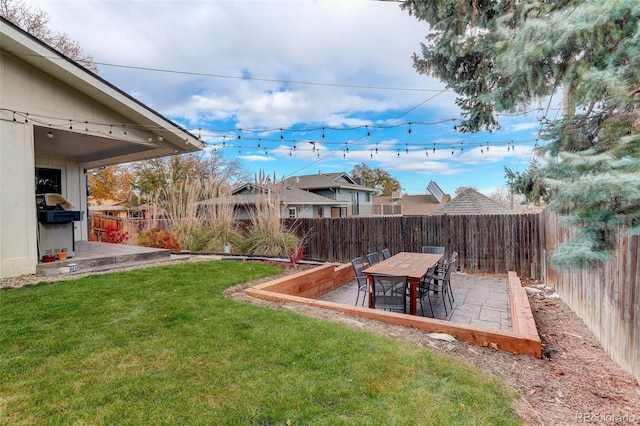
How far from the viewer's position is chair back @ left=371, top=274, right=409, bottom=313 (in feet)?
12.9

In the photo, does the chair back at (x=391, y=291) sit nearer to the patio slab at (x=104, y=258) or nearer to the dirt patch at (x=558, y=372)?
the dirt patch at (x=558, y=372)

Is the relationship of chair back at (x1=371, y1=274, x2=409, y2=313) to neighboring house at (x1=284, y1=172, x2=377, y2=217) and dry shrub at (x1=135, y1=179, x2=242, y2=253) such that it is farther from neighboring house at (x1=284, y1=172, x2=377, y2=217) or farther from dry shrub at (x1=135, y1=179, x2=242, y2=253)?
neighboring house at (x1=284, y1=172, x2=377, y2=217)

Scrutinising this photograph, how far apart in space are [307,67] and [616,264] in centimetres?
768

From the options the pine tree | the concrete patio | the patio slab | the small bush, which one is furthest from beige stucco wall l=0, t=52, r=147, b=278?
the pine tree

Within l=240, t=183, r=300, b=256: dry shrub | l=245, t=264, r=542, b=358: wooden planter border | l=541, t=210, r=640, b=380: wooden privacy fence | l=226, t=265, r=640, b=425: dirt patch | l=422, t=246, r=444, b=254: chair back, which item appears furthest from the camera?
l=240, t=183, r=300, b=256: dry shrub

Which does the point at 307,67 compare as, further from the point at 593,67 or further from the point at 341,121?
the point at 593,67

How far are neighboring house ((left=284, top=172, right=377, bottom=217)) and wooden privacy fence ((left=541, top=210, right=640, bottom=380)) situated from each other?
18.6m

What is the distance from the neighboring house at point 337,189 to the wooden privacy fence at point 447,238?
12403 millimetres

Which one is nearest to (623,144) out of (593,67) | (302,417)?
(593,67)

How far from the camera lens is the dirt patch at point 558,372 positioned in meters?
1.91

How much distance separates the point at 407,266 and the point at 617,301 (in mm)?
2423

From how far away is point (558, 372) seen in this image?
2486 millimetres

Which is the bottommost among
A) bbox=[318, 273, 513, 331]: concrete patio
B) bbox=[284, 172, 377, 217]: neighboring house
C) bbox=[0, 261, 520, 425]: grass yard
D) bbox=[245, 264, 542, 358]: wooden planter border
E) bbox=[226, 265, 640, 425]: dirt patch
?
bbox=[318, 273, 513, 331]: concrete patio

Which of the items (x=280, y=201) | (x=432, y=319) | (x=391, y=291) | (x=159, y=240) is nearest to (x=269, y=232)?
(x=280, y=201)
